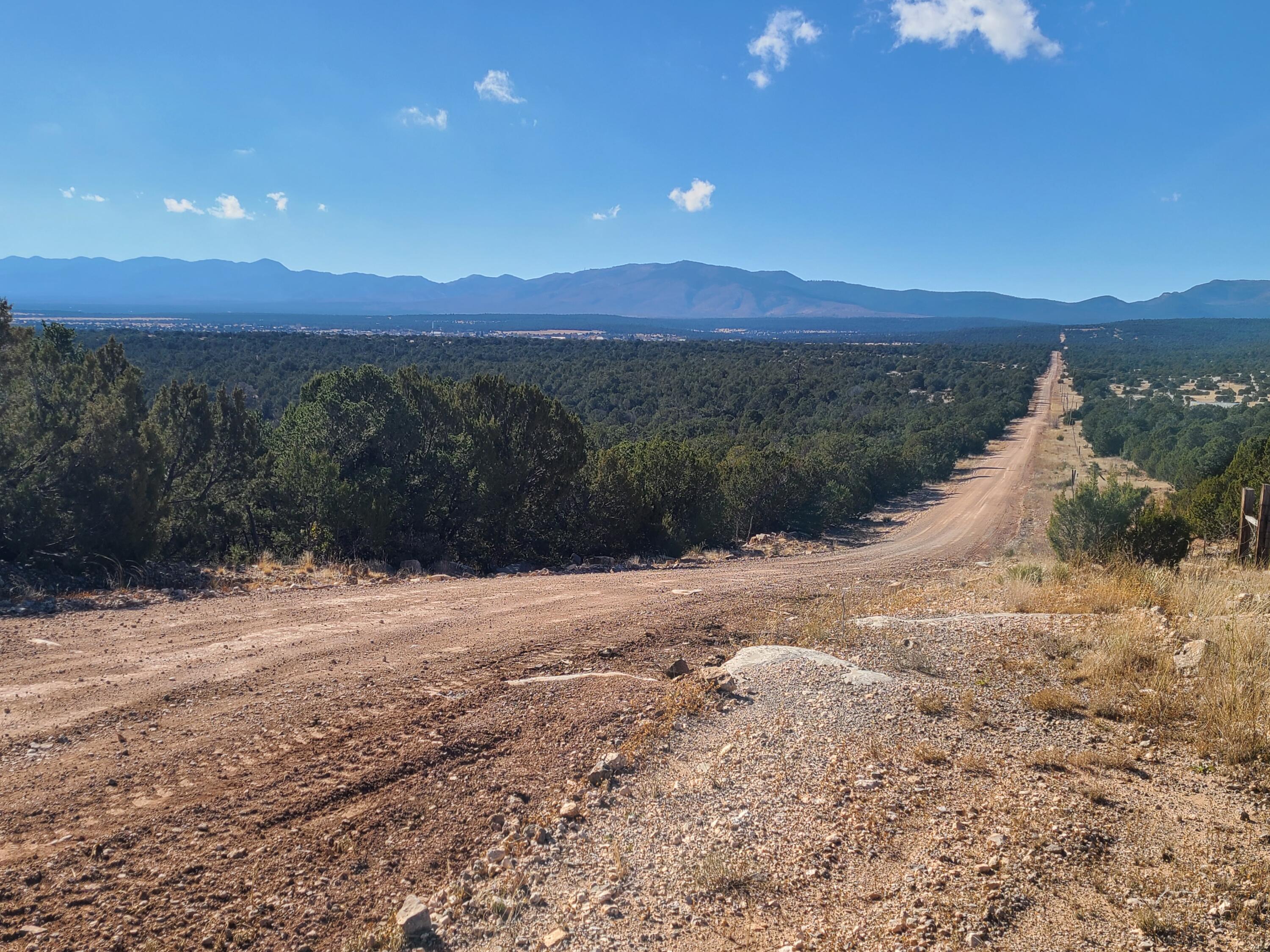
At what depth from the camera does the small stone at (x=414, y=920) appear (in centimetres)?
325

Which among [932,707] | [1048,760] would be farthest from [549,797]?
[1048,760]

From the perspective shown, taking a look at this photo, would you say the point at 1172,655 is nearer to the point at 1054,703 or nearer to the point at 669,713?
the point at 1054,703

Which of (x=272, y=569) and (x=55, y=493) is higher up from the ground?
(x=55, y=493)

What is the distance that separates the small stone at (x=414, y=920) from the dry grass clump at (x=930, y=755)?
2.94m

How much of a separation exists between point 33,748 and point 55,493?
25.4 feet

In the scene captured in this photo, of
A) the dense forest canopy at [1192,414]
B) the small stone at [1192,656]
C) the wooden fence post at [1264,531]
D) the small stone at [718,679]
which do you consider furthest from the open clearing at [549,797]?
the dense forest canopy at [1192,414]

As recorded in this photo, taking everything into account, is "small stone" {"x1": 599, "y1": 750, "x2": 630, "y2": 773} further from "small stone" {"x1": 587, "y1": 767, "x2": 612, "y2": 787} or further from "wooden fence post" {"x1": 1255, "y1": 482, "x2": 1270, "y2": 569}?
"wooden fence post" {"x1": 1255, "y1": 482, "x2": 1270, "y2": 569}

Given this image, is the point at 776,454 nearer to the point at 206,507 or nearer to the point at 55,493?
the point at 206,507

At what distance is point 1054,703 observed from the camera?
5270mm

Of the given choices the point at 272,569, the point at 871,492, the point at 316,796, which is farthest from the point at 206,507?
the point at 871,492

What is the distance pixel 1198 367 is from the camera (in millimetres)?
83875

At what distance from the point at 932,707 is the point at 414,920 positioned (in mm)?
3615

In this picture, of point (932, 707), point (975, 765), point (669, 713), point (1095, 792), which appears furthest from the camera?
point (669, 713)

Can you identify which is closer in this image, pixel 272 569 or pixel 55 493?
pixel 55 493
